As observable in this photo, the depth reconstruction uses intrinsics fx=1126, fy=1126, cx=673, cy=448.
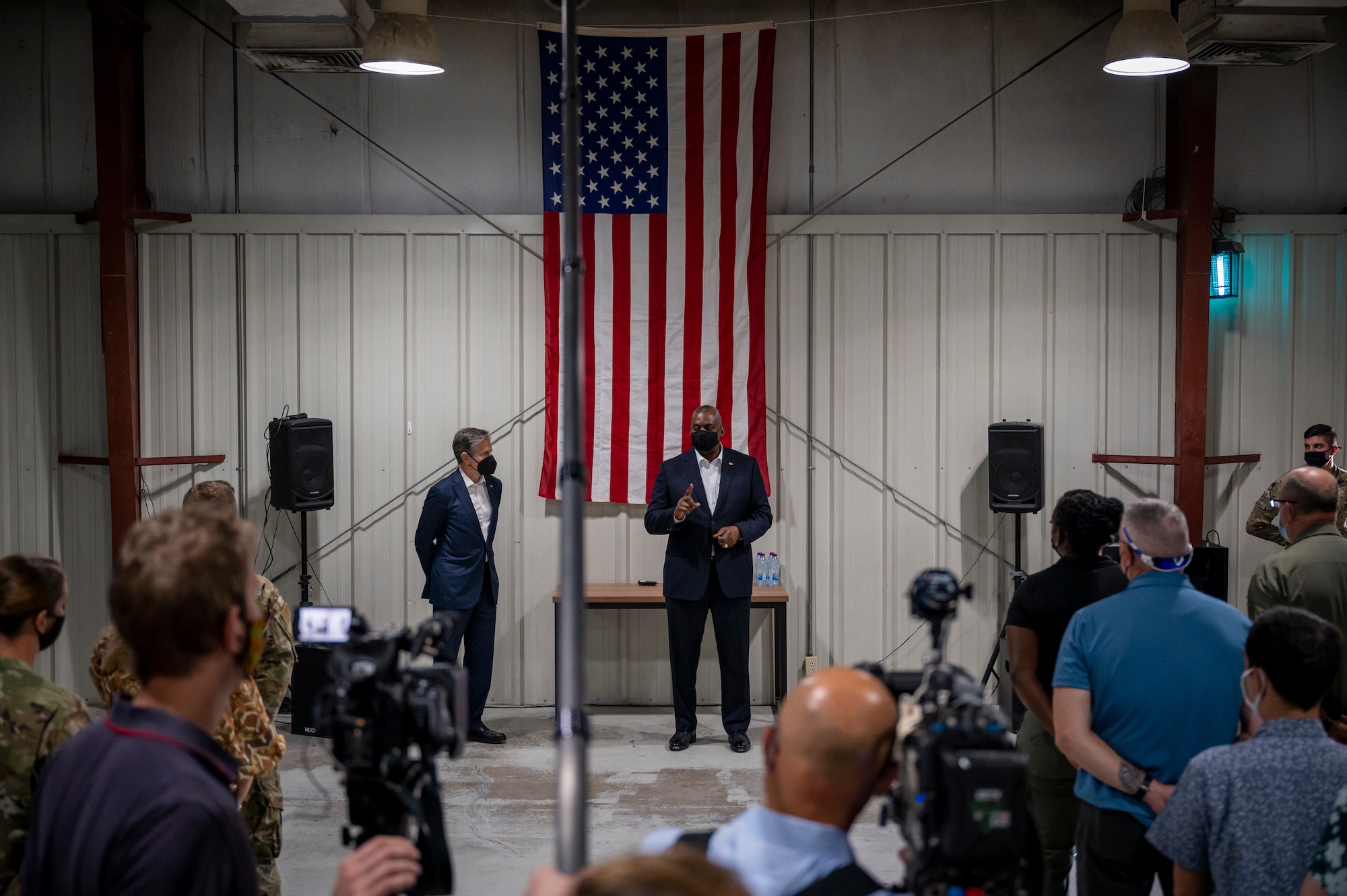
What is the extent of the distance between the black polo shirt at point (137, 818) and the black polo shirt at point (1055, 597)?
2360 mm

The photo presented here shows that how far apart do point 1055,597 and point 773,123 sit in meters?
4.32

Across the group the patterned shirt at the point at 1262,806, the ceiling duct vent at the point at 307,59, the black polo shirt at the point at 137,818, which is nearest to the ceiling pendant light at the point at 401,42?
the ceiling duct vent at the point at 307,59

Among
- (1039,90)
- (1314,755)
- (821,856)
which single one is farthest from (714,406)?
(821,856)

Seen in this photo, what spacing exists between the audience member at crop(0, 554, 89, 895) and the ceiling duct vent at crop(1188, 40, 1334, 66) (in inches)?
227

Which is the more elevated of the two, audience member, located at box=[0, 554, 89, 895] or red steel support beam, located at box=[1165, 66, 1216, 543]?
red steel support beam, located at box=[1165, 66, 1216, 543]

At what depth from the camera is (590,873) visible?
83cm

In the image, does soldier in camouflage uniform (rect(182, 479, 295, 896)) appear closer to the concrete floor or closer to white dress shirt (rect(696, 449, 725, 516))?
the concrete floor

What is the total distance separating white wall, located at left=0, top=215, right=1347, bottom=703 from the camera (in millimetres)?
6758

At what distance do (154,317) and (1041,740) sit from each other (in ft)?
18.6

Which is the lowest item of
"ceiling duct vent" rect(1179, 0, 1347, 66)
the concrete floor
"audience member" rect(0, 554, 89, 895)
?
the concrete floor

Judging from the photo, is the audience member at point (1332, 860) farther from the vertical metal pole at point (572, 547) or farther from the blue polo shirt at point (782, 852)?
the vertical metal pole at point (572, 547)

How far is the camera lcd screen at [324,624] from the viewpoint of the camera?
1800 mm

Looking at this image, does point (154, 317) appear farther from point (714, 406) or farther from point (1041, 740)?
point (1041, 740)

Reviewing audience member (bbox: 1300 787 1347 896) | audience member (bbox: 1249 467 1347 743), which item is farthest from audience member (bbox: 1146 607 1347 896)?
audience member (bbox: 1249 467 1347 743)
